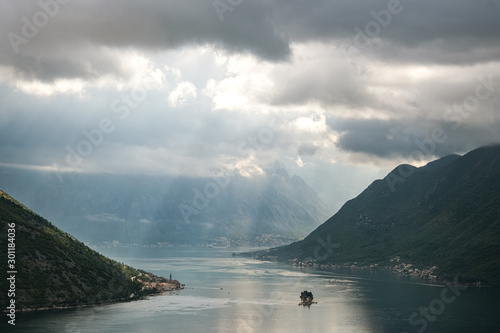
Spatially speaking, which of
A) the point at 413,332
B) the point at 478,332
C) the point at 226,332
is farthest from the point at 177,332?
the point at 478,332

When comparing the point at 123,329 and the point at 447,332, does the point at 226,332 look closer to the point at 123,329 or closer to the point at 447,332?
the point at 123,329

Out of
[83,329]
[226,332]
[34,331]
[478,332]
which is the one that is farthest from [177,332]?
[478,332]

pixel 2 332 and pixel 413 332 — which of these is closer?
pixel 2 332

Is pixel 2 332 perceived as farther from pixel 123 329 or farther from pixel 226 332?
pixel 226 332

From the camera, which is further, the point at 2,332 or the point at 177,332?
the point at 177,332

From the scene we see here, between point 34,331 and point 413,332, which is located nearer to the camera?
point 34,331

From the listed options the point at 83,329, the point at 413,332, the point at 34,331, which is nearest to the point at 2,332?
the point at 34,331

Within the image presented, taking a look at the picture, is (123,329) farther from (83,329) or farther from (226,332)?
(226,332)
